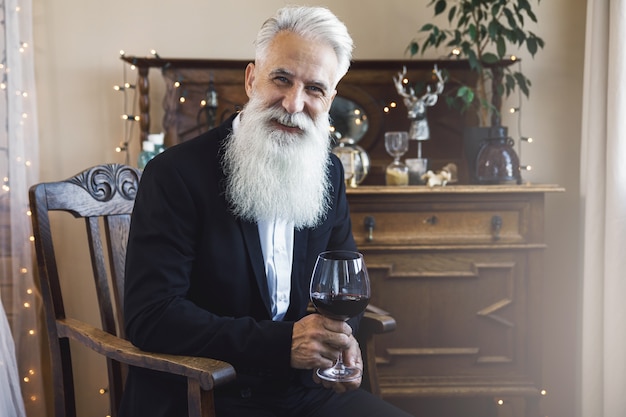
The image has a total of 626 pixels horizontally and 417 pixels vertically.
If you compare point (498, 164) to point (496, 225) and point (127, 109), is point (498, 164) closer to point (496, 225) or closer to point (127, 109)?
point (496, 225)

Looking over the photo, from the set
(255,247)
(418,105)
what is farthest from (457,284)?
(255,247)

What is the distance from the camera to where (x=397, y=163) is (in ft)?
8.59

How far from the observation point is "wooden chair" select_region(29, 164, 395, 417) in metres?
1.23

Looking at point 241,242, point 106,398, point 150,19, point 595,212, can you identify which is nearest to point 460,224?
point 595,212

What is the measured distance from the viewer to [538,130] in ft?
9.87

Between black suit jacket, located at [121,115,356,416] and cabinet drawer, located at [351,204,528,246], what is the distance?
2.66 ft

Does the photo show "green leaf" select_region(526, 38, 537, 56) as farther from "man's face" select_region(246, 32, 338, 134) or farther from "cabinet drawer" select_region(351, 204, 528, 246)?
"man's face" select_region(246, 32, 338, 134)

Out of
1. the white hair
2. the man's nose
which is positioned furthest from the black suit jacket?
the white hair

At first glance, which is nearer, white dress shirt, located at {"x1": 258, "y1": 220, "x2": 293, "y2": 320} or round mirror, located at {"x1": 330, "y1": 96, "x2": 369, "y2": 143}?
white dress shirt, located at {"x1": 258, "y1": 220, "x2": 293, "y2": 320}

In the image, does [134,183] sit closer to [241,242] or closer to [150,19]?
[241,242]

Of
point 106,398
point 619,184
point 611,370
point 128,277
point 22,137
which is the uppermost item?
point 22,137

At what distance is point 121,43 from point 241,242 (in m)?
1.84

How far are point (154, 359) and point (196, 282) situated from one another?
285 mm

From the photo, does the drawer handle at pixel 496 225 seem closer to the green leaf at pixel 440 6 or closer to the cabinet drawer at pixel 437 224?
the cabinet drawer at pixel 437 224
